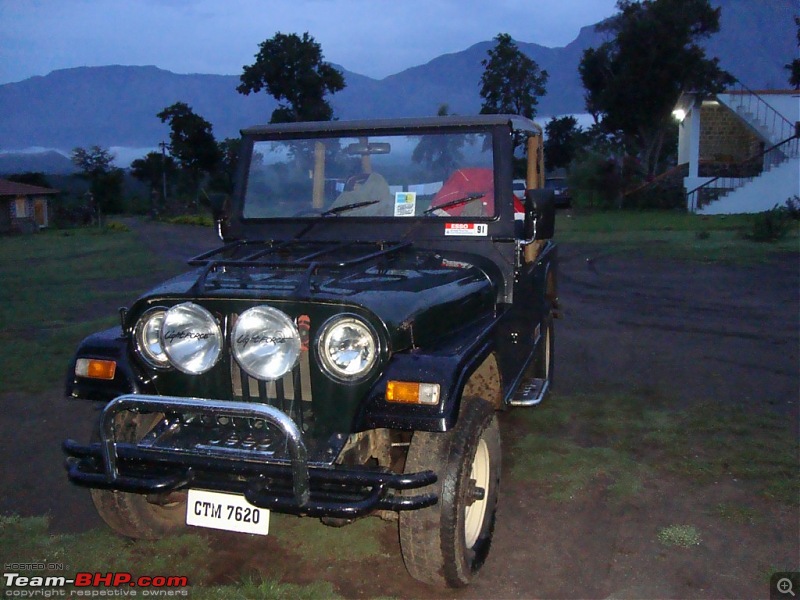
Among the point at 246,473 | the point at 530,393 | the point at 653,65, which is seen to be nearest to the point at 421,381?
the point at 246,473

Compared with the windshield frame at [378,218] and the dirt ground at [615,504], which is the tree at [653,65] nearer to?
the dirt ground at [615,504]

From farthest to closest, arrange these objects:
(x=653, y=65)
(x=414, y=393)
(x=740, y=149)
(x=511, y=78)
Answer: (x=511, y=78), (x=653, y=65), (x=740, y=149), (x=414, y=393)

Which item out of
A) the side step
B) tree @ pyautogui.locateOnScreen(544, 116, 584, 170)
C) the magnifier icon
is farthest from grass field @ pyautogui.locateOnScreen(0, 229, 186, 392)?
tree @ pyautogui.locateOnScreen(544, 116, 584, 170)

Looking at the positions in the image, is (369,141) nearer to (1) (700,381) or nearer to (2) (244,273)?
(2) (244,273)

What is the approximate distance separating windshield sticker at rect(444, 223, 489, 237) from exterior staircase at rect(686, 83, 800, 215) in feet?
82.9

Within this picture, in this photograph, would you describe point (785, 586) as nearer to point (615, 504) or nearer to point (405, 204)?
point (615, 504)

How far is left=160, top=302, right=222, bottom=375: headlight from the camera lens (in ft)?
11.0

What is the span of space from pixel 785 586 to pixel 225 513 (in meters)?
2.58

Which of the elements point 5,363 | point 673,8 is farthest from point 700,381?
point 673,8

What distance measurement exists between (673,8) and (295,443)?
36.2 meters

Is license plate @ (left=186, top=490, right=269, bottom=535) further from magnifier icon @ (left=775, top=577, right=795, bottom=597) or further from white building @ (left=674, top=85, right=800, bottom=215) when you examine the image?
white building @ (left=674, top=85, right=800, bottom=215)

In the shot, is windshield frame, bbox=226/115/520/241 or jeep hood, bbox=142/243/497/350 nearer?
jeep hood, bbox=142/243/497/350

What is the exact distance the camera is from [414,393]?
120 inches

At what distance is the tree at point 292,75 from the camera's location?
4409 centimetres
